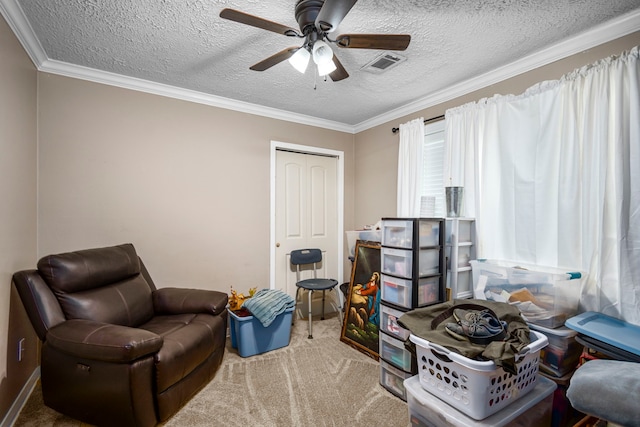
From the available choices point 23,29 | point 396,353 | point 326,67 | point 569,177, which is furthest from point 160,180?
point 569,177

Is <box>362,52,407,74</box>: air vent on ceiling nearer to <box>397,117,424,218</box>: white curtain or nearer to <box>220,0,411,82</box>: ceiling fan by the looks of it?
<box>220,0,411,82</box>: ceiling fan

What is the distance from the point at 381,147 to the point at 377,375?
2460mm

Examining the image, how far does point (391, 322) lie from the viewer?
7.44ft

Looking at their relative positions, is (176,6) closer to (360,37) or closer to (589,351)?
(360,37)

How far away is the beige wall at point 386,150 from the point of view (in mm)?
2086

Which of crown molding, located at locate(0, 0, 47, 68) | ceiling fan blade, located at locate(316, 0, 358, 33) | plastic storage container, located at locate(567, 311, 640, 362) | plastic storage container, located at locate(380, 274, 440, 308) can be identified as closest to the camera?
ceiling fan blade, located at locate(316, 0, 358, 33)

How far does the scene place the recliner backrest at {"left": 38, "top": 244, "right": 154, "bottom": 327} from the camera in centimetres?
188

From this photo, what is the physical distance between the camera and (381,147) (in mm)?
3547

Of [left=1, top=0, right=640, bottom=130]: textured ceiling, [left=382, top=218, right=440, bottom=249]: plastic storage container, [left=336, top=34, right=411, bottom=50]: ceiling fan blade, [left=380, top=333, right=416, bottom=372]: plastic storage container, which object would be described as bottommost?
[left=380, top=333, right=416, bottom=372]: plastic storage container

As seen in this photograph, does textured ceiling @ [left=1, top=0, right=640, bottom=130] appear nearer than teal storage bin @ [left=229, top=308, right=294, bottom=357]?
Yes

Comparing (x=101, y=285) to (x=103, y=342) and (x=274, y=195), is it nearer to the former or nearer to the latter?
(x=103, y=342)

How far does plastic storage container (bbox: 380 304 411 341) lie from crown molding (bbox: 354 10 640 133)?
2.03m

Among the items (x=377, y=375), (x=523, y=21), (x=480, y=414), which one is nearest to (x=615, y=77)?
(x=523, y=21)

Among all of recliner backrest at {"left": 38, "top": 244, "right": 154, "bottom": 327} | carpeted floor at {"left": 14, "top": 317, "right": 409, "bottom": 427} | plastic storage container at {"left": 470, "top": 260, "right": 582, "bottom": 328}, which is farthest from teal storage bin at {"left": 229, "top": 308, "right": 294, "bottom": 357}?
plastic storage container at {"left": 470, "top": 260, "right": 582, "bottom": 328}
